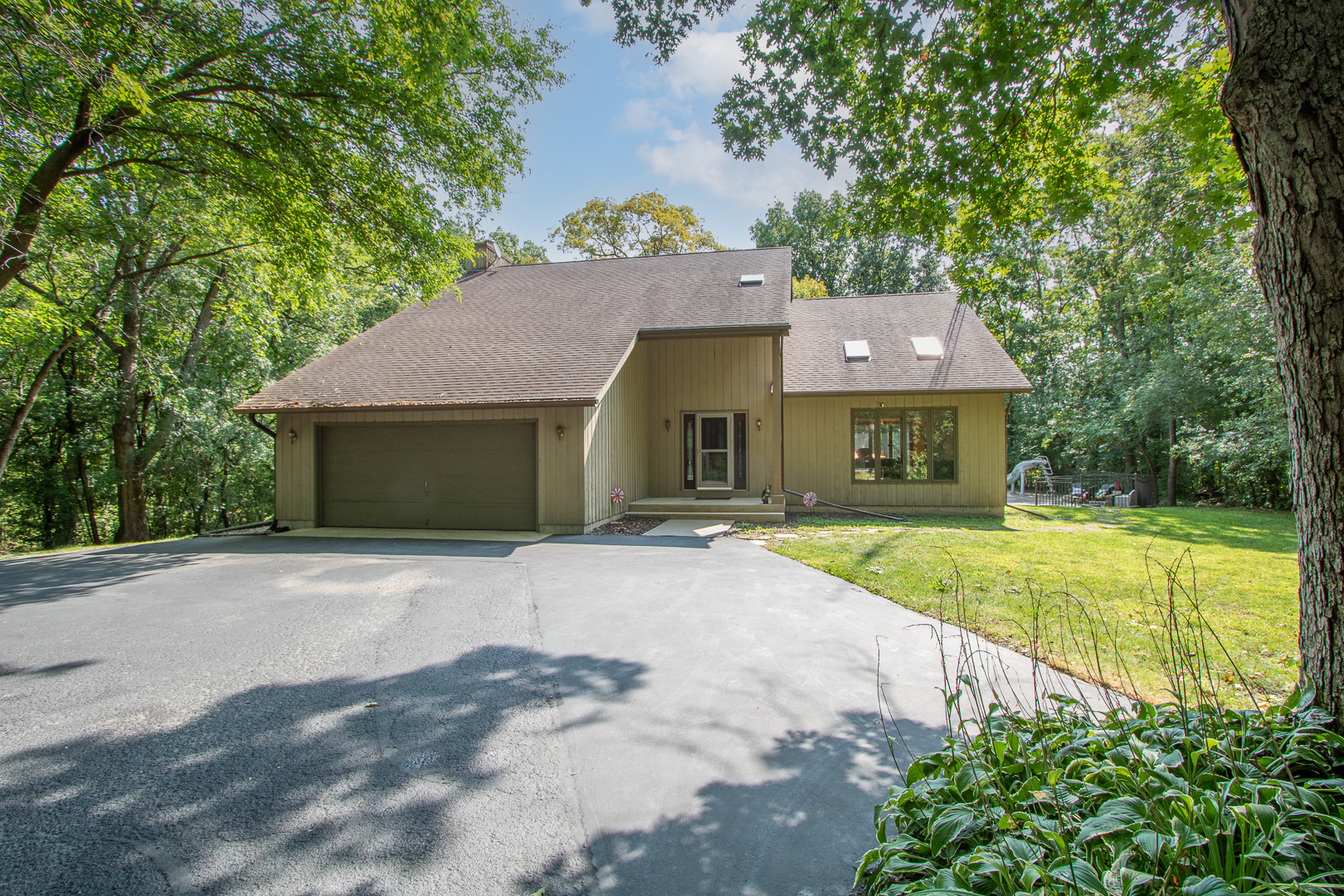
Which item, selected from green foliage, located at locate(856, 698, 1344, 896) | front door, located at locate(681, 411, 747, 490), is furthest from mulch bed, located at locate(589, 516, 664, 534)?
green foliage, located at locate(856, 698, 1344, 896)

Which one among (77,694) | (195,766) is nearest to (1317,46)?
(195,766)

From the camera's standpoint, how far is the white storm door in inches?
535

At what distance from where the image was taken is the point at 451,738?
3.17 m

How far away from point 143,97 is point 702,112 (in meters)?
6.37

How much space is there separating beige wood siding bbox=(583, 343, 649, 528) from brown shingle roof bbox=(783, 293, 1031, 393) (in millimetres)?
3409

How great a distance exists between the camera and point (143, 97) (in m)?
6.71

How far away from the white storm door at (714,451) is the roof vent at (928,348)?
4.80 meters

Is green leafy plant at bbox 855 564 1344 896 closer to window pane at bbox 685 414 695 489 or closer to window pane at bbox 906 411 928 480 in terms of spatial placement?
window pane at bbox 685 414 695 489

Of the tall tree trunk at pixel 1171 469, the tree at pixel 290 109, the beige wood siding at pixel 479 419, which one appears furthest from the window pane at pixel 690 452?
the tall tree trunk at pixel 1171 469

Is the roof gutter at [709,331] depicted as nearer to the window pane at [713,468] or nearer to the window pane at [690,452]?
the window pane at [690,452]

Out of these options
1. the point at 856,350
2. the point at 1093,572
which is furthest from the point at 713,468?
the point at 1093,572

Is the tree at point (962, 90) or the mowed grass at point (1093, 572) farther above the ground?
the tree at point (962, 90)

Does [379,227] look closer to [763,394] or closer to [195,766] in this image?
[763,394]

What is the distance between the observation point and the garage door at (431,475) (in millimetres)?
10977
